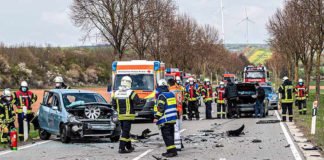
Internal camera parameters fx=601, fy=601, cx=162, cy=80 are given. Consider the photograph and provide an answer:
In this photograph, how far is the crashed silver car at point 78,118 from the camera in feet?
55.5

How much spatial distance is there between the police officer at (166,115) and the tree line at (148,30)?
84.5 feet

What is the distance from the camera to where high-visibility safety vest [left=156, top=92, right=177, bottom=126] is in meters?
13.6

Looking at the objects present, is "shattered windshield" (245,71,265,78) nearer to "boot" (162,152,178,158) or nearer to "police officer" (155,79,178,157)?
"police officer" (155,79,178,157)

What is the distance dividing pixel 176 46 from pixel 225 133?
41.2 metres

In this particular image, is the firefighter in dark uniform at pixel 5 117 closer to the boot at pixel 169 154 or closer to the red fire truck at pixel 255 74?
the boot at pixel 169 154

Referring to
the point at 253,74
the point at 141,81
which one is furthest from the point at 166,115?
the point at 253,74

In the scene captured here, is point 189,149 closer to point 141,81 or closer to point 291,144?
point 291,144

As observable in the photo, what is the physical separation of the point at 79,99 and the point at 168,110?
561 cm

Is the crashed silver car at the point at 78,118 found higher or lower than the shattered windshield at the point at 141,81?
lower

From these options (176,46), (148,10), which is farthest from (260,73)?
(148,10)

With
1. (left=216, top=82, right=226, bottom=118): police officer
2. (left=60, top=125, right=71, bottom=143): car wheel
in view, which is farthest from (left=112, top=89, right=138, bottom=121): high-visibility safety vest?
(left=216, top=82, right=226, bottom=118): police officer

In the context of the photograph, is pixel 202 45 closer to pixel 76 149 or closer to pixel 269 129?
pixel 269 129

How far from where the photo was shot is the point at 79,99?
61.0 feet

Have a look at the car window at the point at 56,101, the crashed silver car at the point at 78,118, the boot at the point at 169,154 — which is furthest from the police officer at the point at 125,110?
the car window at the point at 56,101
